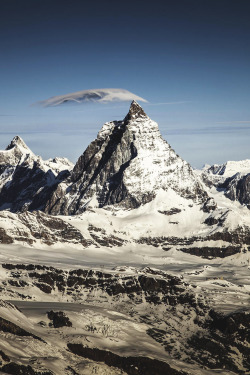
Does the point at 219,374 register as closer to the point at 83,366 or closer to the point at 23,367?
the point at 83,366

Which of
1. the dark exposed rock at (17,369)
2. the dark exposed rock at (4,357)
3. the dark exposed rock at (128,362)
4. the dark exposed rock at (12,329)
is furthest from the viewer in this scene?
the dark exposed rock at (128,362)

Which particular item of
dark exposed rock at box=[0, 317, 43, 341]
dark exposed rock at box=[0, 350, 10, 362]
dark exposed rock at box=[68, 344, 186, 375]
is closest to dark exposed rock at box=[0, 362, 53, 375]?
dark exposed rock at box=[0, 350, 10, 362]

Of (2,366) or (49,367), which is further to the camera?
(49,367)

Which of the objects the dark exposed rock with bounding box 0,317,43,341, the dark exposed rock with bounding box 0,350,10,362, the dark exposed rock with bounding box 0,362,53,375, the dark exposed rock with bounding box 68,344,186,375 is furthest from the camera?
the dark exposed rock with bounding box 68,344,186,375

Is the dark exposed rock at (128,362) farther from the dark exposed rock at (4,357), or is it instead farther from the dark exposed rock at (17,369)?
the dark exposed rock at (4,357)

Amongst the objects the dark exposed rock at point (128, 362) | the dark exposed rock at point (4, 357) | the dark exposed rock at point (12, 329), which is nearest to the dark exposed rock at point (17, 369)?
the dark exposed rock at point (4, 357)

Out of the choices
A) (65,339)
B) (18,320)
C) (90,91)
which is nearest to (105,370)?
(65,339)

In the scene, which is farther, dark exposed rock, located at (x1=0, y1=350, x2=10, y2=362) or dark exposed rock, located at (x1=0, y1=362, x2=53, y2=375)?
dark exposed rock, located at (x1=0, y1=350, x2=10, y2=362)

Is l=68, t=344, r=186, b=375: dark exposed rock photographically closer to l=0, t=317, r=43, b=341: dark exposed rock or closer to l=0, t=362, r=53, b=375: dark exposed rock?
l=0, t=317, r=43, b=341: dark exposed rock
